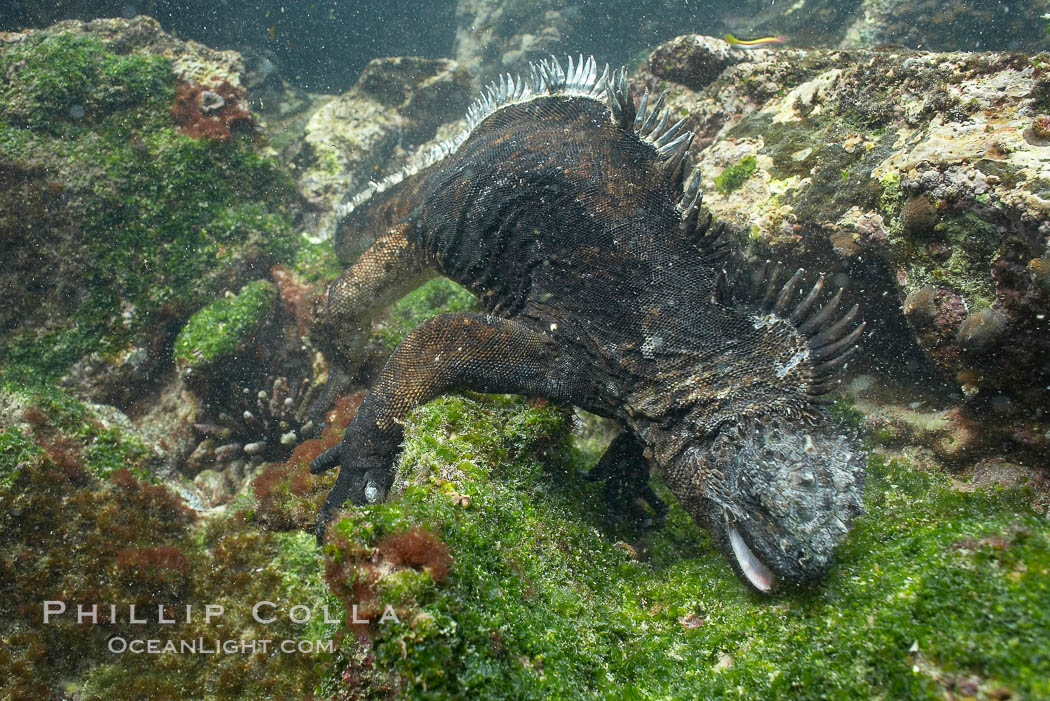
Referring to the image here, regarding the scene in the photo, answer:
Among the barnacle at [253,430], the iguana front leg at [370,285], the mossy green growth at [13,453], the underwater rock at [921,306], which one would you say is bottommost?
the barnacle at [253,430]

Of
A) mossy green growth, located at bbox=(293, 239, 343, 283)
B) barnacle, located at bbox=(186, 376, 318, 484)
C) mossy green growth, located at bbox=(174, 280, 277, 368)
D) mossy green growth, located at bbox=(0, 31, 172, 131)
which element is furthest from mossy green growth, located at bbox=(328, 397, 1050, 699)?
mossy green growth, located at bbox=(0, 31, 172, 131)

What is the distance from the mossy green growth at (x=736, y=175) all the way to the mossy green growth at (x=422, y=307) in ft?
8.48

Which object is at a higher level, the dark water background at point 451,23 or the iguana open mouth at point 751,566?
the dark water background at point 451,23

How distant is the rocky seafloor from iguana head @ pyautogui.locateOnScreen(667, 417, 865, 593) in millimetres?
127

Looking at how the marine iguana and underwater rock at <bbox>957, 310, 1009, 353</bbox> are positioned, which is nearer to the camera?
the marine iguana

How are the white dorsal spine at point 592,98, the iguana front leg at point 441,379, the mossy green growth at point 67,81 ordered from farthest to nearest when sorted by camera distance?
the mossy green growth at point 67,81, the white dorsal spine at point 592,98, the iguana front leg at point 441,379

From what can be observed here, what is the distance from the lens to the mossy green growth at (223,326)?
5.75 meters

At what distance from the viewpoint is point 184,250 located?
6586mm

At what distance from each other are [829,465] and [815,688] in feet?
3.48

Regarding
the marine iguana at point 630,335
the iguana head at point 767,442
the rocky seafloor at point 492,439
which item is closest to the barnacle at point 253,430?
the rocky seafloor at point 492,439

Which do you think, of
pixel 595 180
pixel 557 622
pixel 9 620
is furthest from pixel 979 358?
pixel 9 620

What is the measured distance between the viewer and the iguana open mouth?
240 cm

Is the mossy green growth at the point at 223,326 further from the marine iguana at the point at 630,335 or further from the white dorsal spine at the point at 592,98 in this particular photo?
the marine iguana at the point at 630,335

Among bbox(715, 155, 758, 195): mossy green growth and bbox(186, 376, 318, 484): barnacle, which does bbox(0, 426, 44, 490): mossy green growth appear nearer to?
bbox(186, 376, 318, 484): barnacle
